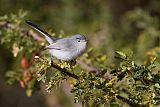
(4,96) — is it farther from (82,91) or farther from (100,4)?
(82,91)

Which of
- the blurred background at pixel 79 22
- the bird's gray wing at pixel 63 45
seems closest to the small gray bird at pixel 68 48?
the bird's gray wing at pixel 63 45

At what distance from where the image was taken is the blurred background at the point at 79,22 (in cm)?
438

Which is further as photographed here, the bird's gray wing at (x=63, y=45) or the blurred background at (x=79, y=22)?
the blurred background at (x=79, y=22)

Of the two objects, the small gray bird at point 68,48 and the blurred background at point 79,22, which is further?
the blurred background at point 79,22

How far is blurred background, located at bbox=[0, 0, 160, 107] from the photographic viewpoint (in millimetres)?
4375

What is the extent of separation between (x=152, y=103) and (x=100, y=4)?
334 cm

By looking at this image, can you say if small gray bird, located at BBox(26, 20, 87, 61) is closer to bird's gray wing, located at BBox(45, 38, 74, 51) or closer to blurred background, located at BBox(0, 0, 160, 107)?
bird's gray wing, located at BBox(45, 38, 74, 51)

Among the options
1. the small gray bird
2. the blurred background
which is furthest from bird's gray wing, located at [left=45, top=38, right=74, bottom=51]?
the blurred background

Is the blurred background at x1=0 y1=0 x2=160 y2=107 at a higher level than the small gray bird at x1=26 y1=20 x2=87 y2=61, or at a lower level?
higher

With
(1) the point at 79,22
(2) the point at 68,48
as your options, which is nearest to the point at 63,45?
(2) the point at 68,48

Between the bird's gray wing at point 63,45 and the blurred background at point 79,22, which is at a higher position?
the blurred background at point 79,22

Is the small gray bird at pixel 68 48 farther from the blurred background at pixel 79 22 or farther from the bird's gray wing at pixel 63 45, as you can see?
the blurred background at pixel 79 22

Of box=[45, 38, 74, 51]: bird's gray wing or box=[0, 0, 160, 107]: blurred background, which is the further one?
box=[0, 0, 160, 107]: blurred background

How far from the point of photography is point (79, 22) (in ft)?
16.9
